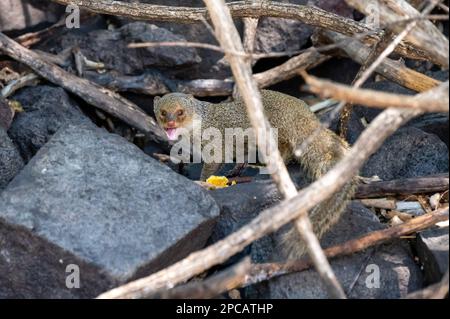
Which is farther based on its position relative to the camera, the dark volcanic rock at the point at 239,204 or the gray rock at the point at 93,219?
the dark volcanic rock at the point at 239,204

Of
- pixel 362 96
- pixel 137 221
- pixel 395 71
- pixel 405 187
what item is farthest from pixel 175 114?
pixel 362 96

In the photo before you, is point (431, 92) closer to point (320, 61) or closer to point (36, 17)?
point (320, 61)

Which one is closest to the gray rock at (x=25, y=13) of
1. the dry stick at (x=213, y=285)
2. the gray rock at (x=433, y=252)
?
the dry stick at (x=213, y=285)

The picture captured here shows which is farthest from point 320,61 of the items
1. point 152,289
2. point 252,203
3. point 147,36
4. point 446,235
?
point 152,289

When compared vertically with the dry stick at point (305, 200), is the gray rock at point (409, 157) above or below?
below

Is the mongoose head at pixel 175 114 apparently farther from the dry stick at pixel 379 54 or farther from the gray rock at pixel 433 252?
the gray rock at pixel 433 252
